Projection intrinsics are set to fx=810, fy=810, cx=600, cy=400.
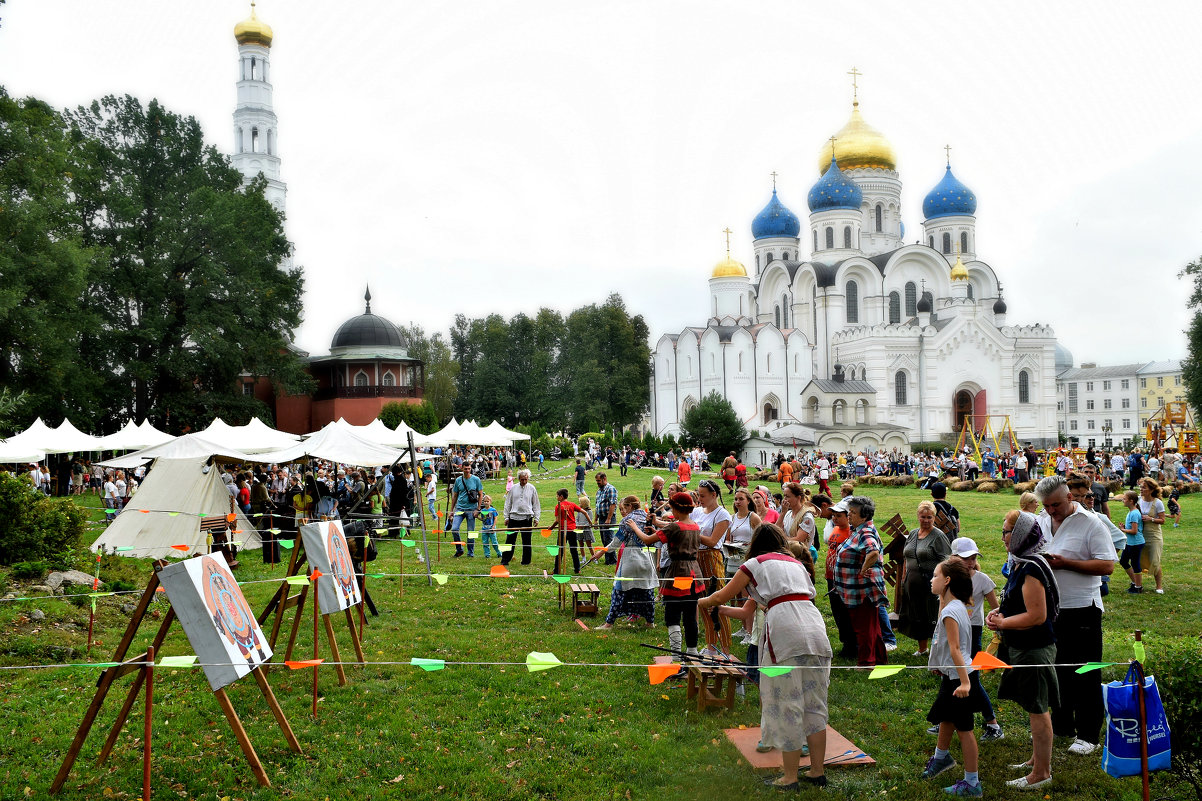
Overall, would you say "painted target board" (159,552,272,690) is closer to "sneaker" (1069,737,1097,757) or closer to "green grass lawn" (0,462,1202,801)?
"green grass lawn" (0,462,1202,801)

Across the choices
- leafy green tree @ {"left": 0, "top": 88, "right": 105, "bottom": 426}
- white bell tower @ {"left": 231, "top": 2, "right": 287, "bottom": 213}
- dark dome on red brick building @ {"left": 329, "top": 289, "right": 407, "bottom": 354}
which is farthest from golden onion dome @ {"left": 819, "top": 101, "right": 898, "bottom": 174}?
leafy green tree @ {"left": 0, "top": 88, "right": 105, "bottom": 426}

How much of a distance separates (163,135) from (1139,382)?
9171 centimetres

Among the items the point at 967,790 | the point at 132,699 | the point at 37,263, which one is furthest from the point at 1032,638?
the point at 37,263

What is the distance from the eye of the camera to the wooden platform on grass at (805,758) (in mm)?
5652

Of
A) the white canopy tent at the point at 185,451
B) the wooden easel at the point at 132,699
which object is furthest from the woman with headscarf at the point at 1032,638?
the white canopy tent at the point at 185,451

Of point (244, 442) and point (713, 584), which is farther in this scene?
point (244, 442)

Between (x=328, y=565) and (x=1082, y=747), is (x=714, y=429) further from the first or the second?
(x=1082, y=747)

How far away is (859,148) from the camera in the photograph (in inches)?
2421

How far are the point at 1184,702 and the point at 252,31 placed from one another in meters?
60.5

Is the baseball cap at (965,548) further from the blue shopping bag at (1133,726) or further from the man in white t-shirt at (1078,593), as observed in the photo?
the blue shopping bag at (1133,726)

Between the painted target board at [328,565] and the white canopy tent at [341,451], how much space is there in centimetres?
890

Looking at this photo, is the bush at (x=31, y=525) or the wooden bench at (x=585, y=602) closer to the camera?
the wooden bench at (x=585, y=602)

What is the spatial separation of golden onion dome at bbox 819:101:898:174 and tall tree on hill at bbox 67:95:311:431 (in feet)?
141

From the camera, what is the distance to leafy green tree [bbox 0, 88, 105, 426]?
24031mm
